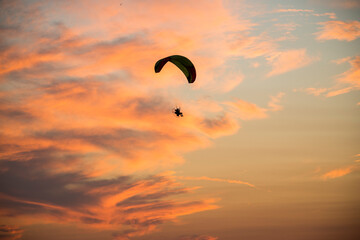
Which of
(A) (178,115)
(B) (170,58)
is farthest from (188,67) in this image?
(A) (178,115)

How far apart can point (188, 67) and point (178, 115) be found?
687 cm

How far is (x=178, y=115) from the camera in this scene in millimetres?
65562

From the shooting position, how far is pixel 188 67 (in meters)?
67.3

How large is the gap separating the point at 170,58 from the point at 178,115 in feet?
25.7

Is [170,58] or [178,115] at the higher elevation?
[170,58]

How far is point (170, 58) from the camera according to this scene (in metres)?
66.8

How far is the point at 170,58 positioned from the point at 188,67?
2732mm

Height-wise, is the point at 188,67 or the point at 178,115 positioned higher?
the point at 188,67

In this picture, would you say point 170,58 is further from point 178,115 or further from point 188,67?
point 178,115
